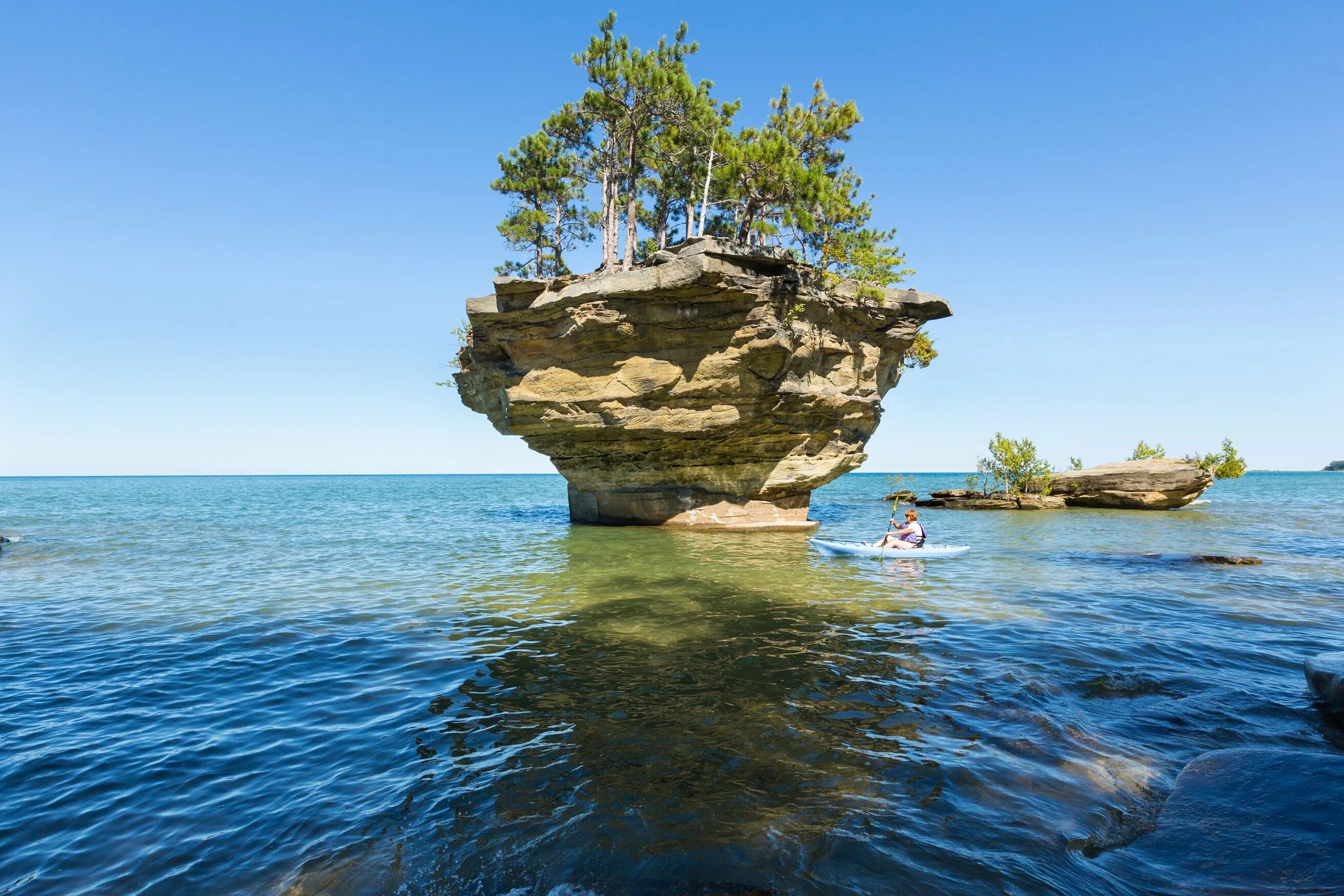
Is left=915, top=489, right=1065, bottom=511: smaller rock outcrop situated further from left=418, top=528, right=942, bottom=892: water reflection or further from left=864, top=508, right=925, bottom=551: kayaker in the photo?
left=418, top=528, right=942, bottom=892: water reflection

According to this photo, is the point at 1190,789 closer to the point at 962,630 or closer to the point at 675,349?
the point at 962,630

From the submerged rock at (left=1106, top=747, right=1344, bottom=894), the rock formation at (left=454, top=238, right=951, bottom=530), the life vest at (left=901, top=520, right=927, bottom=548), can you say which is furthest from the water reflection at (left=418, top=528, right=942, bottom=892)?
the rock formation at (left=454, top=238, right=951, bottom=530)

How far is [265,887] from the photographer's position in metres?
4.54

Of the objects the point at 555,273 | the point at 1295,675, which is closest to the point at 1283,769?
the point at 1295,675

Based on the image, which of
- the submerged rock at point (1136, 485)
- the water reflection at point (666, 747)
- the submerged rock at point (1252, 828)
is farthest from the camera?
the submerged rock at point (1136, 485)

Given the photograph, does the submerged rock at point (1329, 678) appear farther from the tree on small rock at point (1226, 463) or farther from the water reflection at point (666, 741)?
the tree on small rock at point (1226, 463)

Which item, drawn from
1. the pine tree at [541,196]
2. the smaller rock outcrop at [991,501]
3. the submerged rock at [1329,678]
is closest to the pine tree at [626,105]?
the pine tree at [541,196]

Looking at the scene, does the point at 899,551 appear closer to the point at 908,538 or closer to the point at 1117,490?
the point at 908,538

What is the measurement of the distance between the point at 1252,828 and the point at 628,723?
18.1ft

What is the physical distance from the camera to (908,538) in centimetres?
2048

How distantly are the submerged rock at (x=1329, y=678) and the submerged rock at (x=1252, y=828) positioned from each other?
6.41 feet

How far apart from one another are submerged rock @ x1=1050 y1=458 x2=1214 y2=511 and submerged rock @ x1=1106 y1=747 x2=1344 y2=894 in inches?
1648

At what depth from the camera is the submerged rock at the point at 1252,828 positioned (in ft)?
14.1

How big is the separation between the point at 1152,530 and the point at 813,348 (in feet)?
63.8
